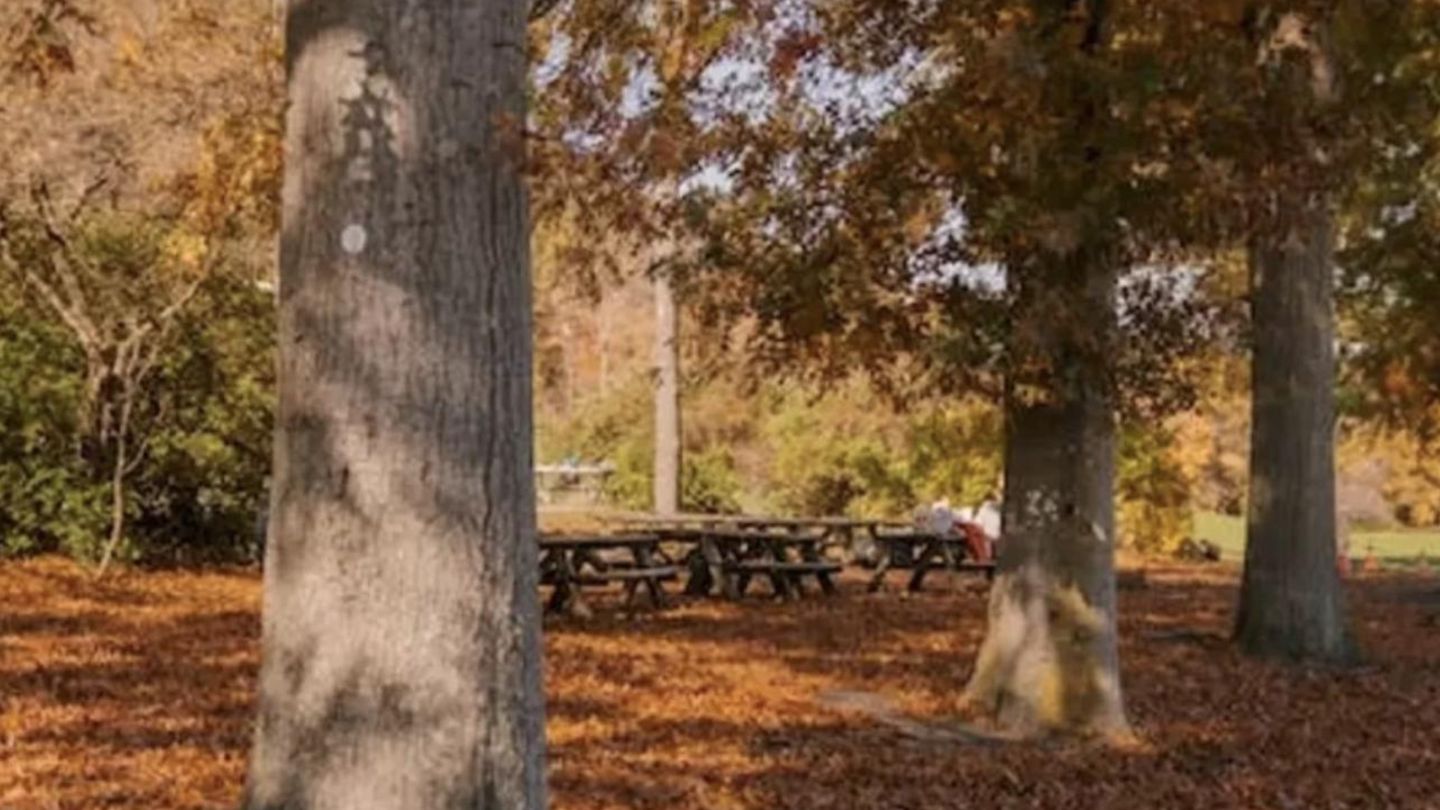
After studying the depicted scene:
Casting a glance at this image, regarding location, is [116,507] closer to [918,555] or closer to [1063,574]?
[918,555]

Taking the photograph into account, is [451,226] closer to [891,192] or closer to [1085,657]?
[891,192]

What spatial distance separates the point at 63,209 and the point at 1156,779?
11.7 metres

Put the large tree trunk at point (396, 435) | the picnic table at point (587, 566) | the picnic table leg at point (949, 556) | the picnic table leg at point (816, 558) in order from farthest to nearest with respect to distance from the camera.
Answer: the picnic table leg at point (949, 556)
the picnic table leg at point (816, 558)
the picnic table at point (587, 566)
the large tree trunk at point (396, 435)

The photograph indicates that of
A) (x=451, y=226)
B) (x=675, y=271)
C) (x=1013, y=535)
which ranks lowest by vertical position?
(x=1013, y=535)

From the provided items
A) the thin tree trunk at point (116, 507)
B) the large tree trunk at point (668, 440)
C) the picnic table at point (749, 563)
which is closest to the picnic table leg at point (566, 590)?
the picnic table at point (749, 563)

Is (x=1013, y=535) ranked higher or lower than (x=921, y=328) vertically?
lower

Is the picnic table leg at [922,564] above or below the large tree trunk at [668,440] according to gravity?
below

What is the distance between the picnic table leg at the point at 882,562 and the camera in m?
19.2

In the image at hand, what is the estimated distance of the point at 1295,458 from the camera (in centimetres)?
1350

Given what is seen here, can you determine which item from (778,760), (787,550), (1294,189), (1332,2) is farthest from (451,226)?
(787,550)

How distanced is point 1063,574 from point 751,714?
6.26 feet

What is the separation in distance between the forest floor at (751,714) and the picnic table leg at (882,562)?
298 cm

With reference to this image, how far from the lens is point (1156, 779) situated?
850 cm

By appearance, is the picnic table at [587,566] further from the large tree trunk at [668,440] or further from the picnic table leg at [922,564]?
the large tree trunk at [668,440]
